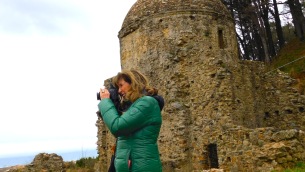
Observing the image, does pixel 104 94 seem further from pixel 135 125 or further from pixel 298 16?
pixel 298 16

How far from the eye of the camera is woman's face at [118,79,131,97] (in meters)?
3.69

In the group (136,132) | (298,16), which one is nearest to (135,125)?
(136,132)

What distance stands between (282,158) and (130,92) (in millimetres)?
5592

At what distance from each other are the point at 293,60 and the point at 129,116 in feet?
80.8

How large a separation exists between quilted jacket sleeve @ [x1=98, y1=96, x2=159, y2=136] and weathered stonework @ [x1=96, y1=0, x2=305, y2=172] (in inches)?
316

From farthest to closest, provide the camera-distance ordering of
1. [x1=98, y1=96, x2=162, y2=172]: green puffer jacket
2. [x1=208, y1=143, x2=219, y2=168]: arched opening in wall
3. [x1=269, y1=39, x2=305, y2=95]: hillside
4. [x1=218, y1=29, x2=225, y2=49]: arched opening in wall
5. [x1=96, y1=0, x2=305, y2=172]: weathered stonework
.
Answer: [x1=269, y1=39, x2=305, y2=95]: hillside < [x1=218, y1=29, x2=225, y2=49]: arched opening in wall < [x1=96, y1=0, x2=305, y2=172]: weathered stonework < [x1=208, y1=143, x2=219, y2=168]: arched opening in wall < [x1=98, y1=96, x2=162, y2=172]: green puffer jacket

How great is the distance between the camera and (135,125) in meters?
3.42

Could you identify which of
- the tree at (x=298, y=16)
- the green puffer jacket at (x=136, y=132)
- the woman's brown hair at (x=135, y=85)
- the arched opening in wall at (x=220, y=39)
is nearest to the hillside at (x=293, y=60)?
the tree at (x=298, y=16)

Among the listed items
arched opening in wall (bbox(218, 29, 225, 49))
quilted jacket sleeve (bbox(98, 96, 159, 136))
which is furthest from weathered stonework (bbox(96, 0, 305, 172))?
quilted jacket sleeve (bbox(98, 96, 159, 136))

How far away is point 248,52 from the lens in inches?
1353

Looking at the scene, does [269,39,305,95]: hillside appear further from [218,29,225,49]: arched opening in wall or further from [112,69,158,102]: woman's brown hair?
[112,69,158,102]: woman's brown hair

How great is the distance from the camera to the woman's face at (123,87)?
145 inches

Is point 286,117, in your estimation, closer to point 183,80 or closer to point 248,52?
point 183,80

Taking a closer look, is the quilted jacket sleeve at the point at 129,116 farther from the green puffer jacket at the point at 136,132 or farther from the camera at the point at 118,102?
the camera at the point at 118,102
